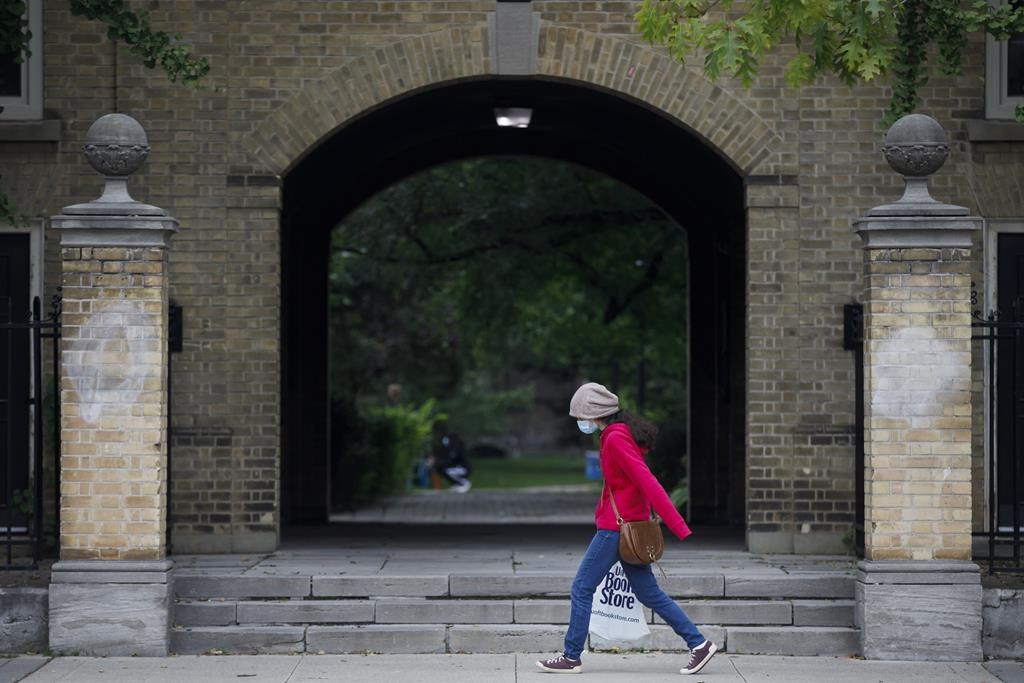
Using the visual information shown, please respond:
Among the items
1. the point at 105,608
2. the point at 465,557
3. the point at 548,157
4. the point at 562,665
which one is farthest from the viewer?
the point at 548,157

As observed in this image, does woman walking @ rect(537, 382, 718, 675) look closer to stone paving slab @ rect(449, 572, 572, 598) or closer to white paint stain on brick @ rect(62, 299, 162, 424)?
stone paving slab @ rect(449, 572, 572, 598)

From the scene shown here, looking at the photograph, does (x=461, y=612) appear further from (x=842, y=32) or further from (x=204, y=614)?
(x=842, y=32)

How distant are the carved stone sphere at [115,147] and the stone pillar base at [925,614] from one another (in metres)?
5.29

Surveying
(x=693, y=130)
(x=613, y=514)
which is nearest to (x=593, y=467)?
(x=693, y=130)

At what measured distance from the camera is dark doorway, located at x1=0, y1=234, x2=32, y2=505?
1138 cm

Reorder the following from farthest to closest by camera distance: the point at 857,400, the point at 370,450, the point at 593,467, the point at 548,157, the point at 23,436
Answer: the point at 593,467 < the point at 370,450 < the point at 548,157 < the point at 23,436 < the point at 857,400

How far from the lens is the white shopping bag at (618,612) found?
27.2ft

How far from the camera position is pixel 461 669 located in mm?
8727

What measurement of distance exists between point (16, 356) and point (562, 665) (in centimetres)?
534

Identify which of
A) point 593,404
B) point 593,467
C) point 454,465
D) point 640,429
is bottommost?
point 593,467

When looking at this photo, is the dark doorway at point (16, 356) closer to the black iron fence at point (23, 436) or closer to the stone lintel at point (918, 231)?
the black iron fence at point (23, 436)

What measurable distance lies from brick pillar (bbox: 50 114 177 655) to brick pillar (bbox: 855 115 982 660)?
14.5 ft

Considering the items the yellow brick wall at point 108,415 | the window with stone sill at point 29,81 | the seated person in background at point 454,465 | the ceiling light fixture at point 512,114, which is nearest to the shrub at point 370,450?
the seated person in background at point 454,465

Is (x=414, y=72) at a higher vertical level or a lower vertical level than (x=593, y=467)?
higher
